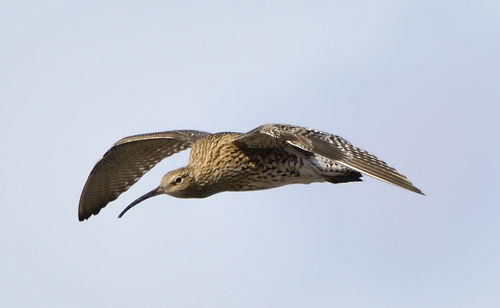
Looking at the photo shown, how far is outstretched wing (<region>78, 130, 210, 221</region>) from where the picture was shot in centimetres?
2136

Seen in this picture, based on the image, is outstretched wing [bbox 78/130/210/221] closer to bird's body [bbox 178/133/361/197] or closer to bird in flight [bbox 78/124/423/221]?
bird in flight [bbox 78/124/423/221]

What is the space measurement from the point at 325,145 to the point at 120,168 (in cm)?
530

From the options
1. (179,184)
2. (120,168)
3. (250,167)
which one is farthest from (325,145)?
(120,168)

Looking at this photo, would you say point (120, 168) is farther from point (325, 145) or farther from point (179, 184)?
point (325, 145)

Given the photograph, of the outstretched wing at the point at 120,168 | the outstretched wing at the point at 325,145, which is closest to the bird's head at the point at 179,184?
the outstretched wing at the point at 325,145

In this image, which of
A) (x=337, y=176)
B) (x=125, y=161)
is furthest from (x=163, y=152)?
(x=337, y=176)

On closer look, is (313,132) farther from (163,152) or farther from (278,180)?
(163,152)

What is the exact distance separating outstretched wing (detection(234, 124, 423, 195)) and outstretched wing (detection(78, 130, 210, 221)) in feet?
9.62

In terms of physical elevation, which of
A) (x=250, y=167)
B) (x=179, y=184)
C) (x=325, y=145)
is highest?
(x=325, y=145)

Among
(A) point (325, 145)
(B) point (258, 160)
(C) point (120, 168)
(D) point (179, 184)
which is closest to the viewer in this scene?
(A) point (325, 145)

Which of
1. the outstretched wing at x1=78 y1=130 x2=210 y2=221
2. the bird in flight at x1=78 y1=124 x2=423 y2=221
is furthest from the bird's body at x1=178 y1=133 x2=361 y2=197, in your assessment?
the outstretched wing at x1=78 y1=130 x2=210 y2=221

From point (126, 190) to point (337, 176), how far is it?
454 centimetres

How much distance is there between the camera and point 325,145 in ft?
57.1

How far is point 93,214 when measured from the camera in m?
21.7
